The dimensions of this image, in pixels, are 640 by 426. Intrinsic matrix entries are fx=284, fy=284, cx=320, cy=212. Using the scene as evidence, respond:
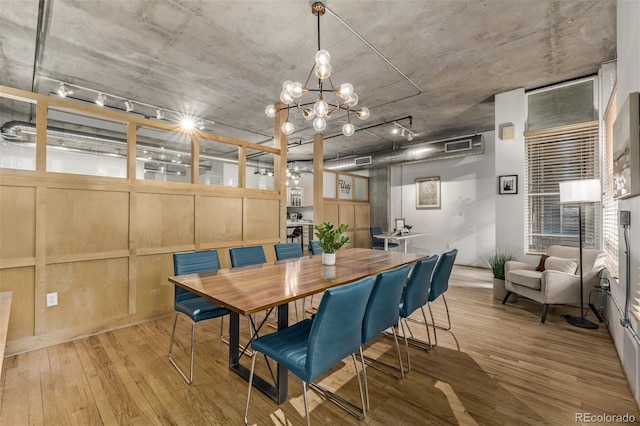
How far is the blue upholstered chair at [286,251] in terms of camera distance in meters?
3.55

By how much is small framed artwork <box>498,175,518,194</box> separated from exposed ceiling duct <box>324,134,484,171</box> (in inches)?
70.2

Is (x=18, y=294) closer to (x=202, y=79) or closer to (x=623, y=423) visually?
(x=202, y=79)

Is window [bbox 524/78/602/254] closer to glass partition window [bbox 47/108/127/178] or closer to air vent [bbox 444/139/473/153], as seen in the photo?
air vent [bbox 444/139/473/153]

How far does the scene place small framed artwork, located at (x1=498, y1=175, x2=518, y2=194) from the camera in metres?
4.37

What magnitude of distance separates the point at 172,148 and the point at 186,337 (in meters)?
5.10

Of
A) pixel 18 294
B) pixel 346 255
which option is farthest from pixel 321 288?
pixel 18 294

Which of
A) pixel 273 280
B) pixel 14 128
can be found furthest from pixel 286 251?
pixel 14 128

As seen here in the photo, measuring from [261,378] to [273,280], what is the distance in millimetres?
735

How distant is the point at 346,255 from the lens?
11.6 ft

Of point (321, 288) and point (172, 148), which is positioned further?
point (172, 148)

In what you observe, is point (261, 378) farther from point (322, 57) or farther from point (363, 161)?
point (363, 161)

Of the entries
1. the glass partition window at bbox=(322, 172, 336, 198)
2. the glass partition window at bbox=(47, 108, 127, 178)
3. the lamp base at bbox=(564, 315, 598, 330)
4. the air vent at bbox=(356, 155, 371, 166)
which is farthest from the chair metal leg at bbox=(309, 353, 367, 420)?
the air vent at bbox=(356, 155, 371, 166)

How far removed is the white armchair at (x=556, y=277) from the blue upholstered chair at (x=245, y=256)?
329 centimetres

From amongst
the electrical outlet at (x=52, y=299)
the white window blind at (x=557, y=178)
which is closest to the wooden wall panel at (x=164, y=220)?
the electrical outlet at (x=52, y=299)
